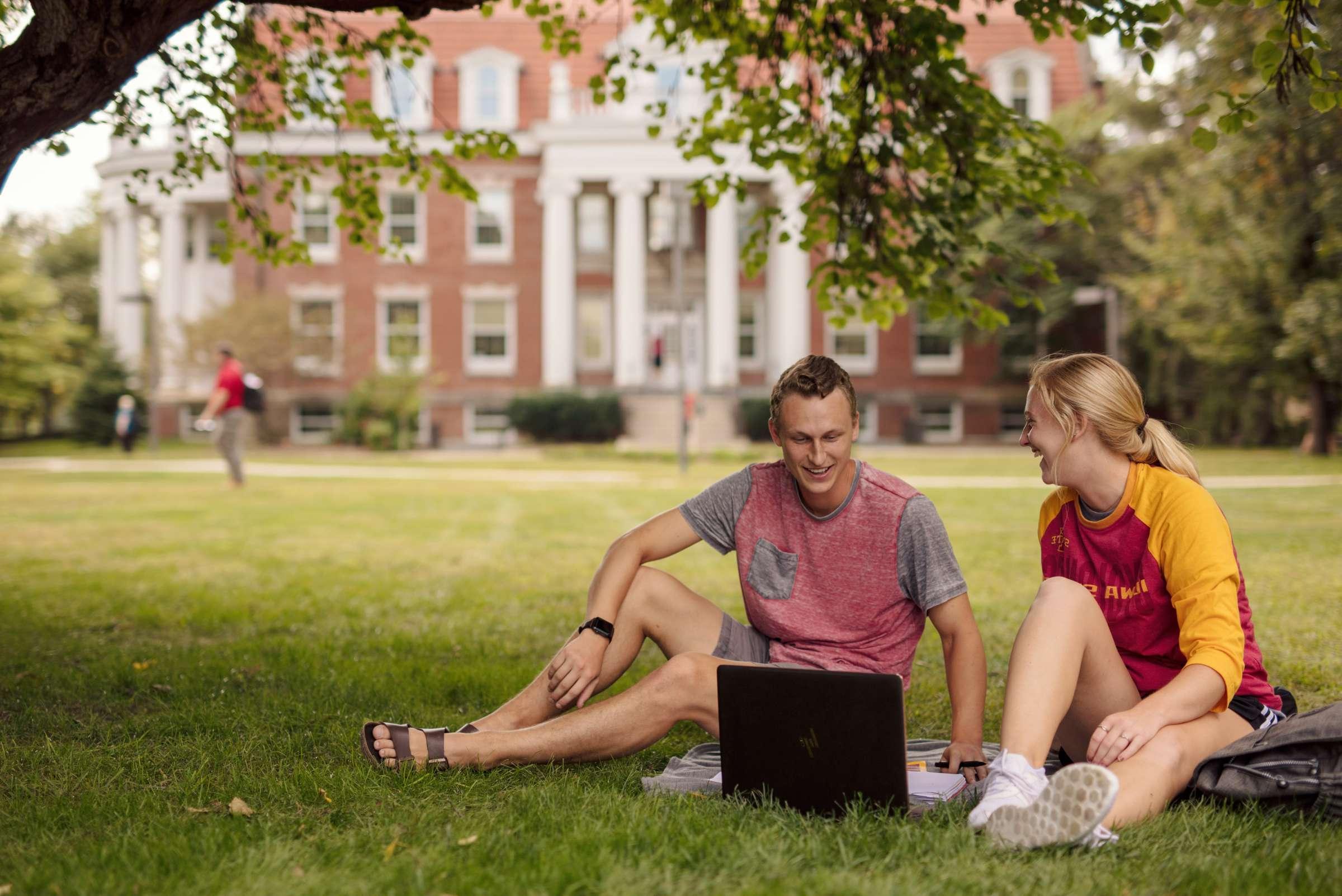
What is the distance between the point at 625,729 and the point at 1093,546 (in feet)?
4.91

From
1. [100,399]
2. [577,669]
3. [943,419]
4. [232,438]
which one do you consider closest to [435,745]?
[577,669]

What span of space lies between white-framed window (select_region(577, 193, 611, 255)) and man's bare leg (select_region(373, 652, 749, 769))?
3234 cm

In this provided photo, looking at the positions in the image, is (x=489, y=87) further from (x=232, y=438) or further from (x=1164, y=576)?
(x=1164, y=576)

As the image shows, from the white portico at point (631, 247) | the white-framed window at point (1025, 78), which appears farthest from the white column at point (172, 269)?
the white-framed window at point (1025, 78)

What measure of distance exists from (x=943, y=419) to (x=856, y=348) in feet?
11.5

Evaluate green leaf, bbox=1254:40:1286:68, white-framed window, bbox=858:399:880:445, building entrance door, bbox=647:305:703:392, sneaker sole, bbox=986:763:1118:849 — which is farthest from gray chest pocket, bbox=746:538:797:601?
white-framed window, bbox=858:399:880:445

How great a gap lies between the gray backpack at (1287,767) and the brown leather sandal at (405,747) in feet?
7.13

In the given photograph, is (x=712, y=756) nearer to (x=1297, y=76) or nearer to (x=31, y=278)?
(x=1297, y=76)

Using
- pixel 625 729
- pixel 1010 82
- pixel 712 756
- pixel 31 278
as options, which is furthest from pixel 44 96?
pixel 31 278

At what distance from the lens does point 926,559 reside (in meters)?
3.42

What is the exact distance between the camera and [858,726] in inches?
115

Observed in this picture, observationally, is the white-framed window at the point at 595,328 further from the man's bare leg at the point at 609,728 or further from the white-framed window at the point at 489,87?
the man's bare leg at the point at 609,728

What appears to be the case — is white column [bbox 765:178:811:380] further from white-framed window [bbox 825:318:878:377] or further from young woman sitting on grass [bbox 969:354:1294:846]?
young woman sitting on grass [bbox 969:354:1294:846]

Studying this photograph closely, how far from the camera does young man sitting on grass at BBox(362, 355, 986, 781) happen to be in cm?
336
